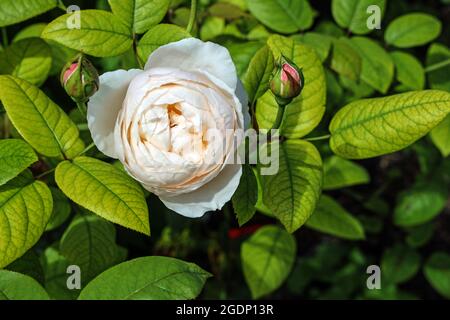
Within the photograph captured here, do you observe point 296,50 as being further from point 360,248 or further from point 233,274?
point 360,248

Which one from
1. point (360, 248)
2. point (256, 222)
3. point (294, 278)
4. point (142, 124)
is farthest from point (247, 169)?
point (360, 248)

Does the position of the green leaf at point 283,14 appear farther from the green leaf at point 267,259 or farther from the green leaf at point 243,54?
the green leaf at point 267,259

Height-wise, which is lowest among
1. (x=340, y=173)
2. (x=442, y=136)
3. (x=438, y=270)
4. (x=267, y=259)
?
(x=438, y=270)

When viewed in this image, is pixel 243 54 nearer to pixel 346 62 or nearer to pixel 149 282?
pixel 346 62

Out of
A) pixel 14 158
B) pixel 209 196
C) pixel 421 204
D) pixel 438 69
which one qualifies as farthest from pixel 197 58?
pixel 421 204

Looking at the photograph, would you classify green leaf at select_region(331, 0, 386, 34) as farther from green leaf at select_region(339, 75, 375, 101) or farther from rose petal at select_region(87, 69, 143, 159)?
rose petal at select_region(87, 69, 143, 159)

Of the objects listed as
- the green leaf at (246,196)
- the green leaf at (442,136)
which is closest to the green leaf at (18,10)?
the green leaf at (246,196)
